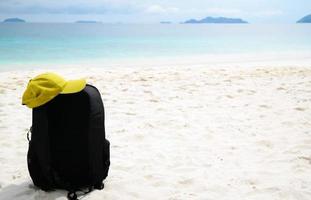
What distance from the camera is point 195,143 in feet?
13.5

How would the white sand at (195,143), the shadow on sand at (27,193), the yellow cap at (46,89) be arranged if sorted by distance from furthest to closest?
the white sand at (195,143) < the shadow on sand at (27,193) < the yellow cap at (46,89)

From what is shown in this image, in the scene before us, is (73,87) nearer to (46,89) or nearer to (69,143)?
(46,89)

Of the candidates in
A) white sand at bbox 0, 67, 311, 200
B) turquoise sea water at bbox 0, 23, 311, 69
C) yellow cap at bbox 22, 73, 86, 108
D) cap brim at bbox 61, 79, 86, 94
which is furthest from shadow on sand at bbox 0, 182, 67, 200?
turquoise sea water at bbox 0, 23, 311, 69

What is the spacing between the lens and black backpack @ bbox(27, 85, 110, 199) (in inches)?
107

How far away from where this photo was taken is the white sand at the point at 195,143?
2.99 meters

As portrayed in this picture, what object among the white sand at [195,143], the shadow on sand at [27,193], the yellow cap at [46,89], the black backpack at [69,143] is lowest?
the shadow on sand at [27,193]

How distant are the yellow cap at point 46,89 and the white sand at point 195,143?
2.70 feet

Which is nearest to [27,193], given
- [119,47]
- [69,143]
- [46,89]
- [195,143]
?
[69,143]

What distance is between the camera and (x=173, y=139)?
426 cm

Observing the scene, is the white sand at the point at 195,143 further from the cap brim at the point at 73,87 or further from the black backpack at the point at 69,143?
the cap brim at the point at 73,87

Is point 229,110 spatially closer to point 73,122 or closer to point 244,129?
point 244,129

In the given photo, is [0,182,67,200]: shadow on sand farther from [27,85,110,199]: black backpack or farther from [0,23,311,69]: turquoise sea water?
[0,23,311,69]: turquoise sea water

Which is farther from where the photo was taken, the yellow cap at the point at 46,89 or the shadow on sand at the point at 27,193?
the shadow on sand at the point at 27,193

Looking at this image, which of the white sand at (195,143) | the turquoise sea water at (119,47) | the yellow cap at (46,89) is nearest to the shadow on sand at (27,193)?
the white sand at (195,143)
